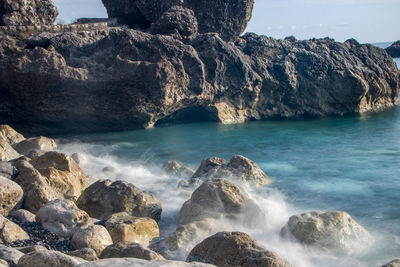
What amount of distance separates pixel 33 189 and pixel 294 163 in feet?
29.0

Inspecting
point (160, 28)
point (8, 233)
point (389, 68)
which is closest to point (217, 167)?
point (8, 233)

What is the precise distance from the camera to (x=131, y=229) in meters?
6.99

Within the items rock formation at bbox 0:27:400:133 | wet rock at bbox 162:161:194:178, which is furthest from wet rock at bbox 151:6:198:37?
wet rock at bbox 162:161:194:178

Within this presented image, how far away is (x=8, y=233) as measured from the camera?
5.89 meters

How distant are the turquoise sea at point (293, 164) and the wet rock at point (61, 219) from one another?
1725 millimetres

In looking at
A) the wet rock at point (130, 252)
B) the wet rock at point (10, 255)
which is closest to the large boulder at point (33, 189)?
the wet rock at point (130, 252)

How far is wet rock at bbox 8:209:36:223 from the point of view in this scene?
6.90 meters

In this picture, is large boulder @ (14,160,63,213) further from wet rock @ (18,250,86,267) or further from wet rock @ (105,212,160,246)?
wet rock @ (18,250,86,267)

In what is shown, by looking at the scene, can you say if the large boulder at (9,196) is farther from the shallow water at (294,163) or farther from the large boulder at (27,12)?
the large boulder at (27,12)

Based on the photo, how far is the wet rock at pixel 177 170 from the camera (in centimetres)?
1234

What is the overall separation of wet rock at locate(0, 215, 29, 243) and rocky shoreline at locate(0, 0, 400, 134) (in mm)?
12188

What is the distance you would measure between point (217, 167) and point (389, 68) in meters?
19.2

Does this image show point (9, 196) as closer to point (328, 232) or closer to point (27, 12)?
point (328, 232)

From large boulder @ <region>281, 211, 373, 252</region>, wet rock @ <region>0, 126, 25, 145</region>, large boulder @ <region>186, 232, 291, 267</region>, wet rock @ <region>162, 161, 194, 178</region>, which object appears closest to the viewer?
large boulder @ <region>186, 232, 291, 267</region>
